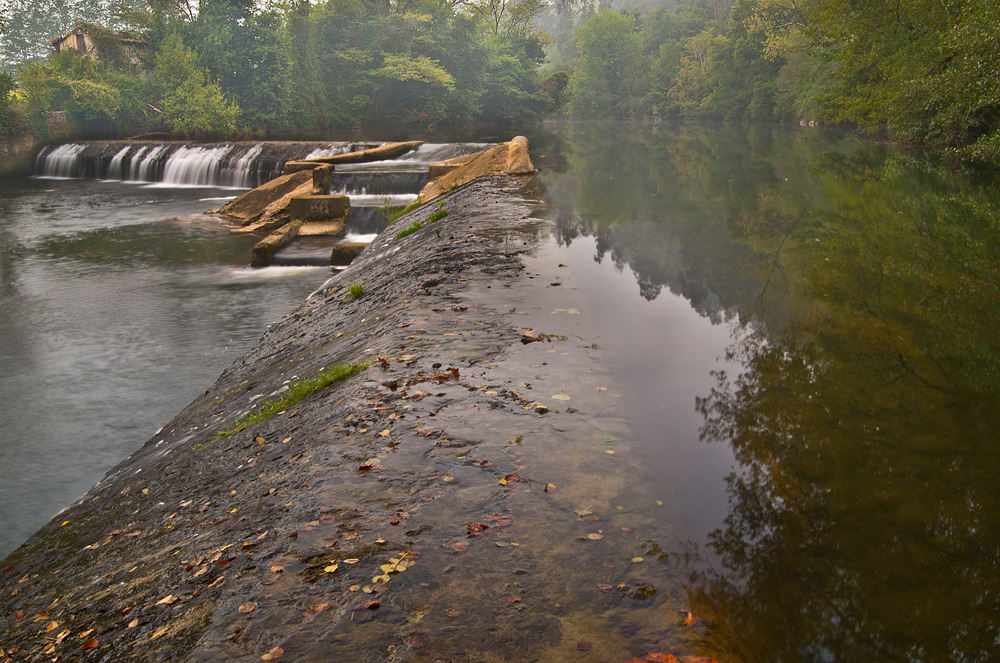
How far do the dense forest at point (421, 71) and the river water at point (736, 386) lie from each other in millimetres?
7385

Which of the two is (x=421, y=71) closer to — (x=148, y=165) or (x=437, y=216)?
(x=148, y=165)

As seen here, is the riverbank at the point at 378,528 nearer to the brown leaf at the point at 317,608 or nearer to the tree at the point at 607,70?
the brown leaf at the point at 317,608

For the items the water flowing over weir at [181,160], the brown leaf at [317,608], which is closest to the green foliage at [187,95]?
the water flowing over weir at [181,160]

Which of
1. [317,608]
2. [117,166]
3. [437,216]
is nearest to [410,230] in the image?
[437,216]

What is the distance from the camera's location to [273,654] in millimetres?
3143

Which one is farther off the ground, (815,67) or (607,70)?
(607,70)

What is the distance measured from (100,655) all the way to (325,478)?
1.61 m

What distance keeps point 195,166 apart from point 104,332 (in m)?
22.8

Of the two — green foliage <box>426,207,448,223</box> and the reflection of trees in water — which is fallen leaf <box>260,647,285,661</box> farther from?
green foliage <box>426,207,448,223</box>

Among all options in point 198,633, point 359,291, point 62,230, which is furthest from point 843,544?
point 62,230

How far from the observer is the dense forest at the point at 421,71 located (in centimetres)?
2388

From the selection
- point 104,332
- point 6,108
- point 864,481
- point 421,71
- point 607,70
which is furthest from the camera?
point 607,70

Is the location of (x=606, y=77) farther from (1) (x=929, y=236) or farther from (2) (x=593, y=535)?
(2) (x=593, y=535)

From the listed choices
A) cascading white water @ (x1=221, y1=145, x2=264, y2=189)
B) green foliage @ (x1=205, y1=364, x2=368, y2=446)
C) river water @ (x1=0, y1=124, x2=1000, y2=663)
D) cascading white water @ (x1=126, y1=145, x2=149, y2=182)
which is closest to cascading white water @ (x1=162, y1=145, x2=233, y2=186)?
cascading white water @ (x1=221, y1=145, x2=264, y2=189)
